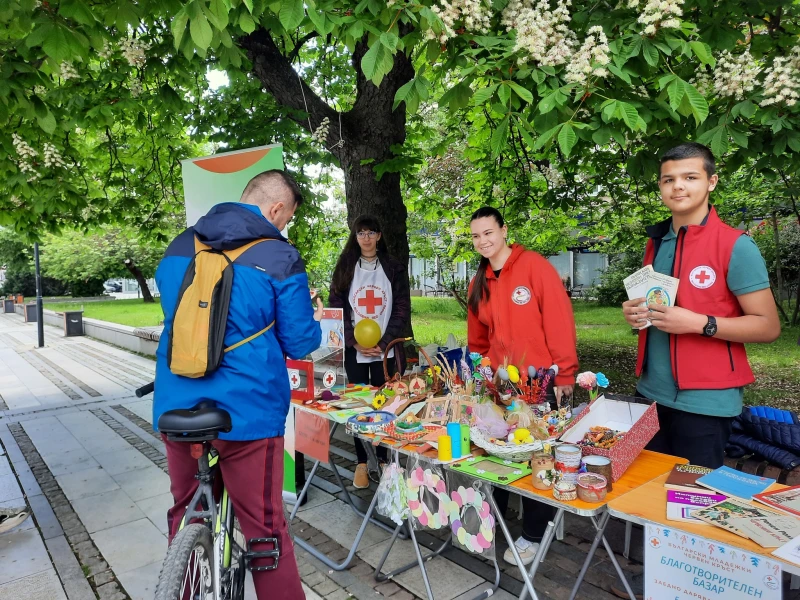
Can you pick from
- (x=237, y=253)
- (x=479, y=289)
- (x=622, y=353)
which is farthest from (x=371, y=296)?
(x=622, y=353)

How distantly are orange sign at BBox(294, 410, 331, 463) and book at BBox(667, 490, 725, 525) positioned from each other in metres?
1.90

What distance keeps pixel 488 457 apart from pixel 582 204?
4.88 metres

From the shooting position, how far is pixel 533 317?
2783mm

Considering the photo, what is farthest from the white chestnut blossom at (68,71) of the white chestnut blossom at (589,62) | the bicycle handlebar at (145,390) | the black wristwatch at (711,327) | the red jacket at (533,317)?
the black wristwatch at (711,327)

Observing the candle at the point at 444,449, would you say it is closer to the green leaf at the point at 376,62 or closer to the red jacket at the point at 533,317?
the red jacket at the point at 533,317

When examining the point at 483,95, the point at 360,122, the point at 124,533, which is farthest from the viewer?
the point at 360,122

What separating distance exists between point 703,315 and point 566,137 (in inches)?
33.3

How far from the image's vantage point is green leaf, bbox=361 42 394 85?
199cm

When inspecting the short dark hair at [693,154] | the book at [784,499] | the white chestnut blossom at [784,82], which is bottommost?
the book at [784,499]

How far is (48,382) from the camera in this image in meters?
8.77

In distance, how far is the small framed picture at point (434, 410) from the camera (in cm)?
266

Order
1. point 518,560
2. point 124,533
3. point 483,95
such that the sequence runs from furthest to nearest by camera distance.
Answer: point 124,533, point 483,95, point 518,560

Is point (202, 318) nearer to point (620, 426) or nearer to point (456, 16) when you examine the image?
point (456, 16)

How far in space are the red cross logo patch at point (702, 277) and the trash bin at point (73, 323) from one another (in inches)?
701
